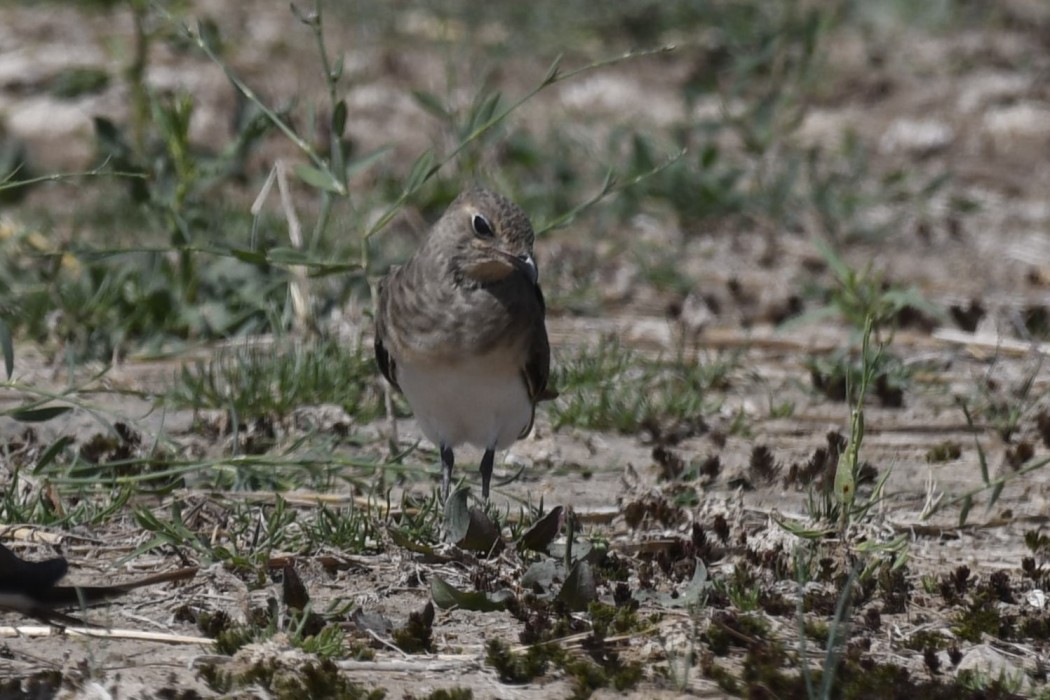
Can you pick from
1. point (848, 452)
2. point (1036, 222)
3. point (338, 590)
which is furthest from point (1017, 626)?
point (1036, 222)

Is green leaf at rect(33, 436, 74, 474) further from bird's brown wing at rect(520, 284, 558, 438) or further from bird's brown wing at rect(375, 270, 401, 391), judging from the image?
bird's brown wing at rect(520, 284, 558, 438)

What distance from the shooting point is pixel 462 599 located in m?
4.48

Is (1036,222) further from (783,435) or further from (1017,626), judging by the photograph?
(1017,626)

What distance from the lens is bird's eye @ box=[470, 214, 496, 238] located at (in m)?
5.27

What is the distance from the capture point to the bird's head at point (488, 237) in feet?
17.2

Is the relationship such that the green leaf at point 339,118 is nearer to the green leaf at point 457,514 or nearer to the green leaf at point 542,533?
the green leaf at point 457,514

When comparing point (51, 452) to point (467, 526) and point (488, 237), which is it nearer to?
point (467, 526)

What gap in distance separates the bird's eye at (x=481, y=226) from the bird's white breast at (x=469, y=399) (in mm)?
400

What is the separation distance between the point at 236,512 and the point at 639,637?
1.46m

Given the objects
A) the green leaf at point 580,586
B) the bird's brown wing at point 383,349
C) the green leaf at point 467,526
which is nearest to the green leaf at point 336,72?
the bird's brown wing at point 383,349

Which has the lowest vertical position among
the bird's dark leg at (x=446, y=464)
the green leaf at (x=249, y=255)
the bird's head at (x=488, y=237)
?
the bird's dark leg at (x=446, y=464)

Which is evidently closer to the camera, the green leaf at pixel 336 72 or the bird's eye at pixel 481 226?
the bird's eye at pixel 481 226

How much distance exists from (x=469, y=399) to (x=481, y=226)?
59 centimetres

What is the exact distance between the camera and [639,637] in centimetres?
438
